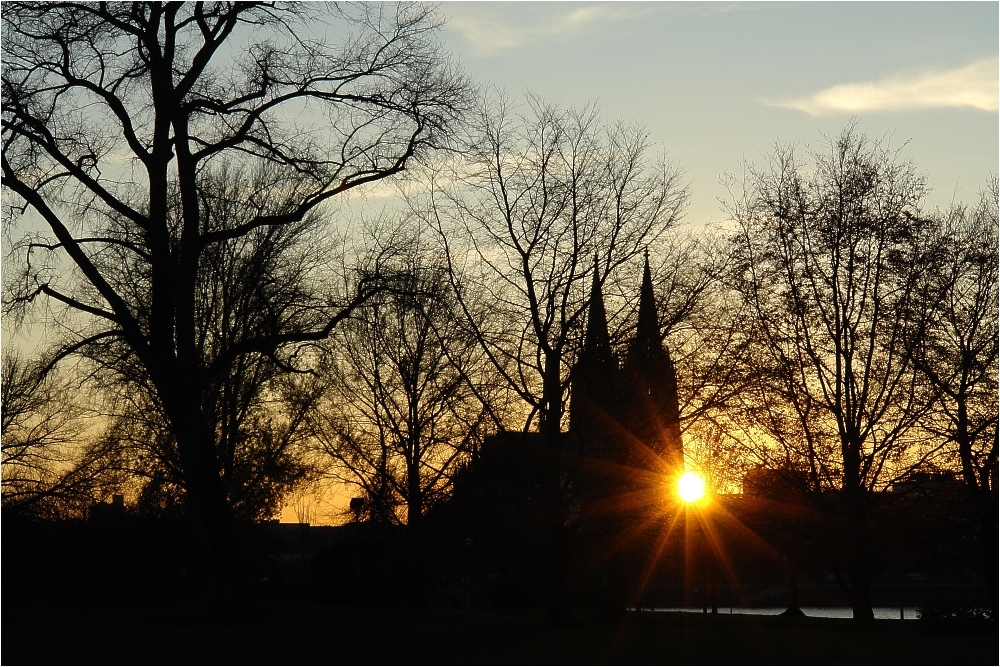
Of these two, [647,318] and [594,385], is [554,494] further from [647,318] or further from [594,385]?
[647,318]

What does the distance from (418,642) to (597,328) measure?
7.46 metres

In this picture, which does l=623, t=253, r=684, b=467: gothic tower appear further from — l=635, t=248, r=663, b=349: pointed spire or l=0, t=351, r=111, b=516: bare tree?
l=0, t=351, r=111, b=516: bare tree

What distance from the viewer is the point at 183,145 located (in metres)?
18.8

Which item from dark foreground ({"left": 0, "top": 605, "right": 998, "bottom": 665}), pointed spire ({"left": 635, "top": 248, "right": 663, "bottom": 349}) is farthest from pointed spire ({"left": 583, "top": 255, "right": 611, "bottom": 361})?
dark foreground ({"left": 0, "top": 605, "right": 998, "bottom": 665})

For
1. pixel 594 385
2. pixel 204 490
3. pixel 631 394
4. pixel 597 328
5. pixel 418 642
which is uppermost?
pixel 597 328

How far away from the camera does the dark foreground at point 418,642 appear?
44.5 ft

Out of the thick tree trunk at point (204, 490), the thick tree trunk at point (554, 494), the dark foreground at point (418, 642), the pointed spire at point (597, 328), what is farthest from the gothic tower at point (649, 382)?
the thick tree trunk at point (204, 490)

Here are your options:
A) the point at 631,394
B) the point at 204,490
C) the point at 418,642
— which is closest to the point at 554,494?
the point at 631,394

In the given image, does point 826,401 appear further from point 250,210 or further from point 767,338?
point 250,210

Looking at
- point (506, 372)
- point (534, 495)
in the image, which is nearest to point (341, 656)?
point (534, 495)

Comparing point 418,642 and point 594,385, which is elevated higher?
point 594,385

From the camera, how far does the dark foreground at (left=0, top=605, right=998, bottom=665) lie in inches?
535

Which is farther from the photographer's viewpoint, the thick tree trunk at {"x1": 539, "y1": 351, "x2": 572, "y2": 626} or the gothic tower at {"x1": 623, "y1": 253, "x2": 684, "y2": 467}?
the gothic tower at {"x1": 623, "y1": 253, "x2": 684, "y2": 467}

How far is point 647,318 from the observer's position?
20562 millimetres
